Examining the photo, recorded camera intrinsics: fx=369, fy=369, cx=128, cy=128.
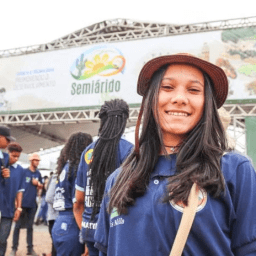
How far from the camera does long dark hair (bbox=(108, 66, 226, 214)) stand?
3.66 ft

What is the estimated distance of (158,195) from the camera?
116 centimetres

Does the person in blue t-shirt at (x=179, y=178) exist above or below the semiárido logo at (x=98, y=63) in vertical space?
below

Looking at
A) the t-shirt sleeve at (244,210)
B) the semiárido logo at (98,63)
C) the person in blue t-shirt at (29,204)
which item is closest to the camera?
the t-shirt sleeve at (244,210)

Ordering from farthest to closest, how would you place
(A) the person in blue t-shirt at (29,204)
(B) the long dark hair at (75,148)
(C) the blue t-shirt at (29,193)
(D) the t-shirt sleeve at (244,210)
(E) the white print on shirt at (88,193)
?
(C) the blue t-shirt at (29,193)
(A) the person in blue t-shirt at (29,204)
(B) the long dark hair at (75,148)
(E) the white print on shirt at (88,193)
(D) the t-shirt sleeve at (244,210)

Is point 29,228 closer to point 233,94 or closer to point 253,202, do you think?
point 253,202

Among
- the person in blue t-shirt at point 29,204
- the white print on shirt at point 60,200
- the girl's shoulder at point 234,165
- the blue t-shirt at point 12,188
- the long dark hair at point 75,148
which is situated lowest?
the person in blue t-shirt at point 29,204

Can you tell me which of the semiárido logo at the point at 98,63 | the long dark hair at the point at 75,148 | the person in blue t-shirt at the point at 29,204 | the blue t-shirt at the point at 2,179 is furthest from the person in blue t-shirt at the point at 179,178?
the semiárido logo at the point at 98,63

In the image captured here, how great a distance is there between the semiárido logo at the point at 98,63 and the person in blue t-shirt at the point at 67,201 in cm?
1013

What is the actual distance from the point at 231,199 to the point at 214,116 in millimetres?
299

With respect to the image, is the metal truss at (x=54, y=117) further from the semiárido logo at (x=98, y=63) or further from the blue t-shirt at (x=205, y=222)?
the blue t-shirt at (x=205, y=222)

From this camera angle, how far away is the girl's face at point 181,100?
1.25 m

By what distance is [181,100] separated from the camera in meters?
1.24

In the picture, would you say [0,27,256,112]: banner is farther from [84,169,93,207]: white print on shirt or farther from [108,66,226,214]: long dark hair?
[108,66,226,214]: long dark hair

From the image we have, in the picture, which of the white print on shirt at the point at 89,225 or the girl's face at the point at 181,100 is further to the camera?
the white print on shirt at the point at 89,225
